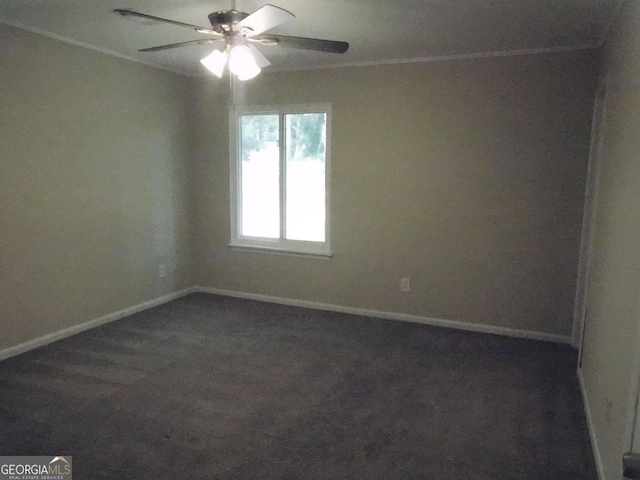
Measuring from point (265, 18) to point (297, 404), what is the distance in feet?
7.15

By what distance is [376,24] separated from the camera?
328 cm

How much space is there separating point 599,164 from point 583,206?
51 centimetres

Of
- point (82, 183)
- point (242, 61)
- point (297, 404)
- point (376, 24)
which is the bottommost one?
point (297, 404)

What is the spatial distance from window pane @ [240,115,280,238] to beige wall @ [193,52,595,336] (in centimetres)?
29

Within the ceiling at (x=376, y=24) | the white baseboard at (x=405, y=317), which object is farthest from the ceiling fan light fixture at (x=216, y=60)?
the white baseboard at (x=405, y=317)

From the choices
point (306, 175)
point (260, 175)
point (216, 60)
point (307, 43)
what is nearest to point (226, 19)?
point (216, 60)

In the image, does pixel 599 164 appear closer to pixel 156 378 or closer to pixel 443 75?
pixel 443 75

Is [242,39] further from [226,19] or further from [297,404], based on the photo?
[297,404]

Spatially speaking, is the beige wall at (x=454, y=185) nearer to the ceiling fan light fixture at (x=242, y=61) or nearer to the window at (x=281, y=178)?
the window at (x=281, y=178)

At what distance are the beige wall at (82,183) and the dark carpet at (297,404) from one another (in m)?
0.44

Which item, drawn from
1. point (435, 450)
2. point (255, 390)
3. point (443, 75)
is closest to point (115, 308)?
point (255, 390)

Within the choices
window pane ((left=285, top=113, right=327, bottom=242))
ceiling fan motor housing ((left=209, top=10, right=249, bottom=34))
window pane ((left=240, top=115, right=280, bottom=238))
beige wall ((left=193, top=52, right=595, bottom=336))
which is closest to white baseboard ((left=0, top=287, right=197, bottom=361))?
window pane ((left=240, top=115, right=280, bottom=238))

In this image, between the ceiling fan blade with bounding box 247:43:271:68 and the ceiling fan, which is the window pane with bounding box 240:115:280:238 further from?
the ceiling fan

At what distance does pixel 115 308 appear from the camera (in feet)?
14.8
